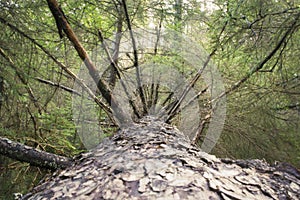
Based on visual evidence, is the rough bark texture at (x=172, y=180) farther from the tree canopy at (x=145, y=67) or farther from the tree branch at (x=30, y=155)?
the tree canopy at (x=145, y=67)

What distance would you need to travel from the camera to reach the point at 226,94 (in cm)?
365

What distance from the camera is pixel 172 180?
965 mm

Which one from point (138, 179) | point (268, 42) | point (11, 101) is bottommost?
point (138, 179)

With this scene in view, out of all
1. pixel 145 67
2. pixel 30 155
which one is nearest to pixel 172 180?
pixel 30 155

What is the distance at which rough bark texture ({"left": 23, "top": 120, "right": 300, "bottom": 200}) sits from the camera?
89 centimetres

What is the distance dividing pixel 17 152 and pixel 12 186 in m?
1.07

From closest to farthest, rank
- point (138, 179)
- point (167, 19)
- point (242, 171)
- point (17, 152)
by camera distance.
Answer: point (138, 179) < point (242, 171) < point (17, 152) < point (167, 19)

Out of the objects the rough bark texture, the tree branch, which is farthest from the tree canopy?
the rough bark texture

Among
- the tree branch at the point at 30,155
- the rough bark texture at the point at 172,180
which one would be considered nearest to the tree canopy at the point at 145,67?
the tree branch at the point at 30,155

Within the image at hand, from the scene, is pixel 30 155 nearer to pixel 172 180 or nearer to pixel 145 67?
pixel 172 180

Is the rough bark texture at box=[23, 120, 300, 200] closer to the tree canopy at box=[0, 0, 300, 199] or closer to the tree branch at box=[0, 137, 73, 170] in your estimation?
the tree branch at box=[0, 137, 73, 170]

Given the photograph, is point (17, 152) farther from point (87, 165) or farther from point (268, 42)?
point (268, 42)

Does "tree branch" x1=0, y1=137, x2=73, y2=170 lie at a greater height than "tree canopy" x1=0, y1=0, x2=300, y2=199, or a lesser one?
lesser

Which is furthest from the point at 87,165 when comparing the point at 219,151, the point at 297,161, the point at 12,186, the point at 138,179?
the point at 297,161
